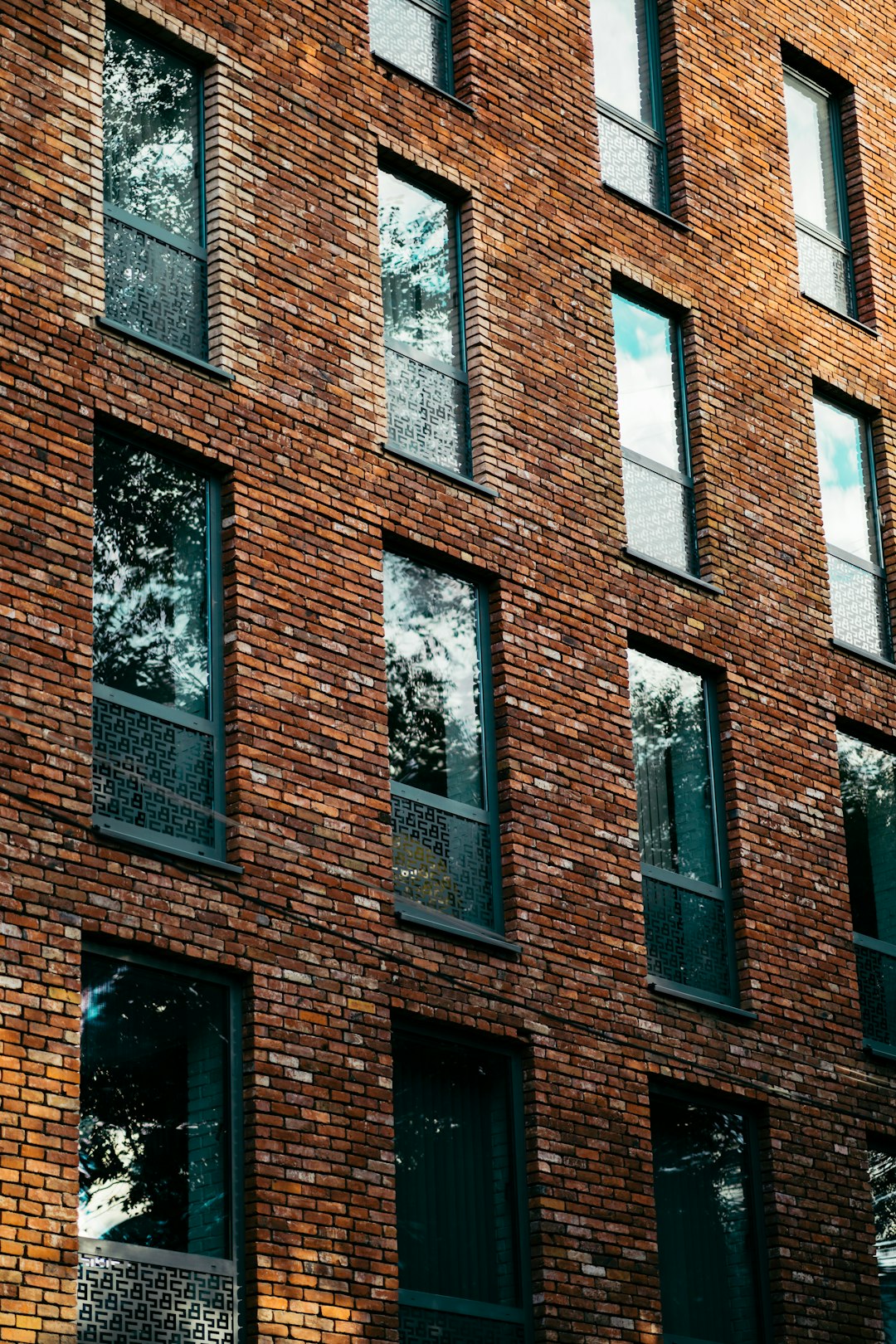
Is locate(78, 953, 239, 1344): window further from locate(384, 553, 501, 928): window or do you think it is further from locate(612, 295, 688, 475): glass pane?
locate(612, 295, 688, 475): glass pane

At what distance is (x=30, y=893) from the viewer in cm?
1522

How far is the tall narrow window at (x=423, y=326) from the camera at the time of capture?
65.3 feet

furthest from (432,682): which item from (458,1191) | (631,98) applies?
(631,98)

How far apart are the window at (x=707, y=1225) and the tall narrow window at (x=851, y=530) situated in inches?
221

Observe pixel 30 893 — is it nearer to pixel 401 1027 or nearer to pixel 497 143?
pixel 401 1027

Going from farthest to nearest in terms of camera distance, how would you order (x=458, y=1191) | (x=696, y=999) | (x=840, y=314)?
(x=840, y=314) < (x=696, y=999) < (x=458, y=1191)

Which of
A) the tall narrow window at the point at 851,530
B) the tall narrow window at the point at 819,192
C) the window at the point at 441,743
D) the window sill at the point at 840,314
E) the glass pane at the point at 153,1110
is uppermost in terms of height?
the tall narrow window at the point at 819,192

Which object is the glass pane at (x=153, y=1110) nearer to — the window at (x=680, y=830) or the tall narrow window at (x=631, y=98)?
the window at (x=680, y=830)

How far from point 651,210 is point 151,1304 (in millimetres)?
11821

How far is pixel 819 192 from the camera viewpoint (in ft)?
84.0

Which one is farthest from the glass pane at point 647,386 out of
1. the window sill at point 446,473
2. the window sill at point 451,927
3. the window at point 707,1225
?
the window at point 707,1225

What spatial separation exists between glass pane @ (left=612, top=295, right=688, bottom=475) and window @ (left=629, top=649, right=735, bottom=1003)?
221 centimetres

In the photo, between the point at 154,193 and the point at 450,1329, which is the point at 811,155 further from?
the point at 450,1329

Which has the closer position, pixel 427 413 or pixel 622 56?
pixel 427 413
